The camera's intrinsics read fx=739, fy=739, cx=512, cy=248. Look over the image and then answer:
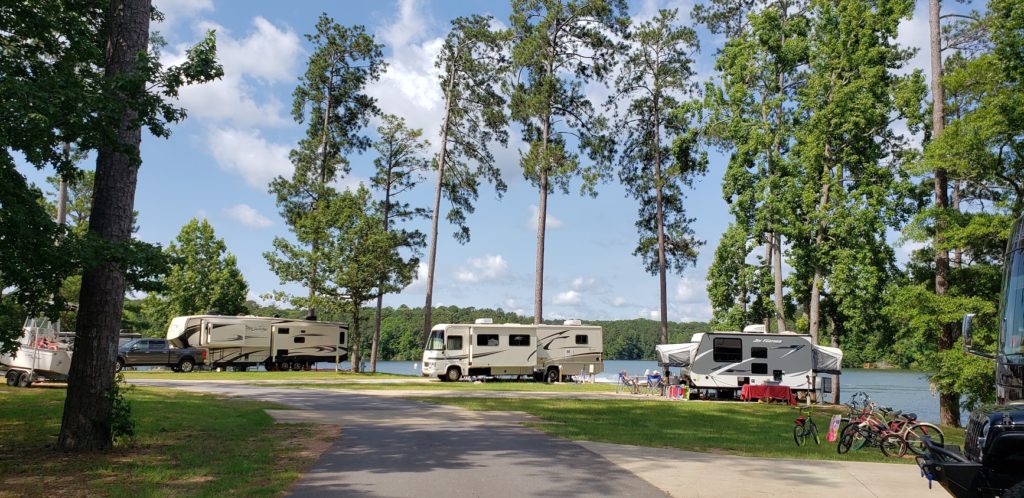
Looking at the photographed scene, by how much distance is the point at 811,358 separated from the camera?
25.2 meters

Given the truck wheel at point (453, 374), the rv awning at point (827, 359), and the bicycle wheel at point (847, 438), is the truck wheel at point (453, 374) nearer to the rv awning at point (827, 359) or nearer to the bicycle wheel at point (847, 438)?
the rv awning at point (827, 359)

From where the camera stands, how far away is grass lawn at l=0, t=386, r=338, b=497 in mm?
7688

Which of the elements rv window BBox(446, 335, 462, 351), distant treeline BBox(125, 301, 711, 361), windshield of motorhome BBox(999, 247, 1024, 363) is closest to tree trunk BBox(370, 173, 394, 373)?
rv window BBox(446, 335, 462, 351)

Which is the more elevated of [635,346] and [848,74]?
[848,74]

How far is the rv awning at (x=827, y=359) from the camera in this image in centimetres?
2527

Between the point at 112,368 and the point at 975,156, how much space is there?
2026 cm

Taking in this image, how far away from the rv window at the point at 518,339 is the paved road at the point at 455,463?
15.5 meters

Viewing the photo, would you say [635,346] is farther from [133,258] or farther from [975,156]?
[133,258]

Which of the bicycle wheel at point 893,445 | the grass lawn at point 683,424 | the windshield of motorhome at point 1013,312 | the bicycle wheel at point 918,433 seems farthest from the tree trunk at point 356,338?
the windshield of motorhome at point 1013,312

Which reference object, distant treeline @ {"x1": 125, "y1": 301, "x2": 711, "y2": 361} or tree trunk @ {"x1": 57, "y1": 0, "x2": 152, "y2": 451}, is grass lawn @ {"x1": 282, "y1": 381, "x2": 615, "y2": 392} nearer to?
tree trunk @ {"x1": 57, "y1": 0, "x2": 152, "y2": 451}

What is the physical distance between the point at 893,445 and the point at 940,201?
475 inches

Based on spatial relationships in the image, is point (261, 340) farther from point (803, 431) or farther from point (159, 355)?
point (803, 431)

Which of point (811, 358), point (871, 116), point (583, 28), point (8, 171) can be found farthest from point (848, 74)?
point (8, 171)

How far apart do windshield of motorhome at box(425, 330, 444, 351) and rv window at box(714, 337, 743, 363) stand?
11.4 metres
